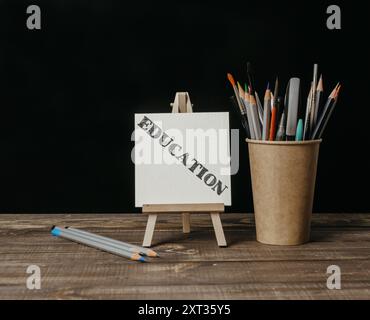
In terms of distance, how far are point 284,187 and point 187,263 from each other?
0.21 m

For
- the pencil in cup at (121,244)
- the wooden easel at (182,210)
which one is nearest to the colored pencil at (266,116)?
the wooden easel at (182,210)

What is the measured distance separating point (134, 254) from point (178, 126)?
0.75 feet

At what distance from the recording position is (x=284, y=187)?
985mm

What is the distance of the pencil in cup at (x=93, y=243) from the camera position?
0.91 meters

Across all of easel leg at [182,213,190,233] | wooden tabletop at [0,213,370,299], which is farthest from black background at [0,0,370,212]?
easel leg at [182,213,190,233]

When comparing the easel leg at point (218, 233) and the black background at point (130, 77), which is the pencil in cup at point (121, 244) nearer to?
the easel leg at point (218, 233)

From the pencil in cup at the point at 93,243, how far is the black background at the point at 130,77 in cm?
30

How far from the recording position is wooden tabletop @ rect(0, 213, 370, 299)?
2.55ft

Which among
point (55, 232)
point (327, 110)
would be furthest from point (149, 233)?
point (327, 110)

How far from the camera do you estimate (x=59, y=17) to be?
50.9 inches

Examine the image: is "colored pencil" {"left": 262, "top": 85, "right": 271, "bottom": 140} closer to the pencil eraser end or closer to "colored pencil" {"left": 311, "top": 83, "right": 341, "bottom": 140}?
"colored pencil" {"left": 311, "top": 83, "right": 341, "bottom": 140}

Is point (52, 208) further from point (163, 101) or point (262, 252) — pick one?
point (262, 252)

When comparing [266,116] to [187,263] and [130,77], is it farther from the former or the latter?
[130,77]

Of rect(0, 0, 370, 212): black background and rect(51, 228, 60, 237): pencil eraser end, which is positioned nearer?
rect(51, 228, 60, 237): pencil eraser end
